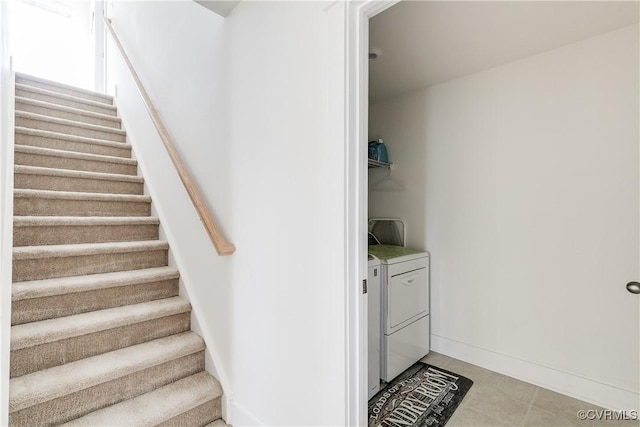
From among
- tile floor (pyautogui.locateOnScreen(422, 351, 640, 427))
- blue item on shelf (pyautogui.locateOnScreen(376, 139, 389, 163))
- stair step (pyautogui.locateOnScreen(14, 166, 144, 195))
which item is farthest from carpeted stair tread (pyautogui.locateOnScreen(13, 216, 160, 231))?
tile floor (pyautogui.locateOnScreen(422, 351, 640, 427))

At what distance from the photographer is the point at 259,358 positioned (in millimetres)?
1535

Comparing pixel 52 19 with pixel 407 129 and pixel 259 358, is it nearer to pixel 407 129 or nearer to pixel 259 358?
pixel 407 129

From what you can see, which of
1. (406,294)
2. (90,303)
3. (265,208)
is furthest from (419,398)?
(90,303)

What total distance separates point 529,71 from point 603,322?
1.67 m

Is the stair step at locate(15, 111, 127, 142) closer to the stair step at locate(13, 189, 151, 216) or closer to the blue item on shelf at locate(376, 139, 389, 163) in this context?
the stair step at locate(13, 189, 151, 216)

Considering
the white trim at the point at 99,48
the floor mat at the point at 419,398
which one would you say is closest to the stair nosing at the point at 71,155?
the white trim at the point at 99,48

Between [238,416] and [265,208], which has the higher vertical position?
[265,208]

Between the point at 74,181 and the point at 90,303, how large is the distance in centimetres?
109

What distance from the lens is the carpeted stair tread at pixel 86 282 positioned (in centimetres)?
161

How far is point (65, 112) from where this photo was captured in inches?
114

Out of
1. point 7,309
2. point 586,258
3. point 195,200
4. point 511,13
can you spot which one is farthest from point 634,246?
point 7,309

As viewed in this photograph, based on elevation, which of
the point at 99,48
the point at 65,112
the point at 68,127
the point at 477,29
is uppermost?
the point at 99,48

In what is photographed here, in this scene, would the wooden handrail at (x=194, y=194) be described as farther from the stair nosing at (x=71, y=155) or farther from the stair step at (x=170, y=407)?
the stair step at (x=170, y=407)

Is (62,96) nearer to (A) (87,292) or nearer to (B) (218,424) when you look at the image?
(A) (87,292)
